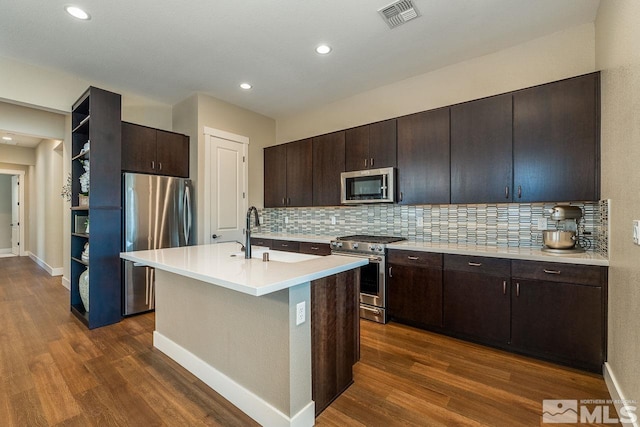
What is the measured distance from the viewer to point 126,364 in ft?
7.70

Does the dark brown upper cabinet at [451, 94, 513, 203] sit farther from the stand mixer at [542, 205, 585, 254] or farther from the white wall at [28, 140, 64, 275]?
the white wall at [28, 140, 64, 275]

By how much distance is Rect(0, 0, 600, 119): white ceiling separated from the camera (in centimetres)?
234

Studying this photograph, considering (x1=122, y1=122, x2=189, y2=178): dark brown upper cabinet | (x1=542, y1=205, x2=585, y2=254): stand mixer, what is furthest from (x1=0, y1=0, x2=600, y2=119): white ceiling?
(x1=542, y1=205, x2=585, y2=254): stand mixer

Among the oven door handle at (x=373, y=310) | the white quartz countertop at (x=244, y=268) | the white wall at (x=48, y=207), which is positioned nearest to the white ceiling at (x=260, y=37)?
the white quartz countertop at (x=244, y=268)

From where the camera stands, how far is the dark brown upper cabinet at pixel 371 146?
3.46m

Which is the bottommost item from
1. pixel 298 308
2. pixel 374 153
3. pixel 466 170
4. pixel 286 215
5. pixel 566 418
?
pixel 566 418

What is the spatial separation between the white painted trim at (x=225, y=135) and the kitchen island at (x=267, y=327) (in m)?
2.35

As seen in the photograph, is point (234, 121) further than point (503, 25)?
Yes

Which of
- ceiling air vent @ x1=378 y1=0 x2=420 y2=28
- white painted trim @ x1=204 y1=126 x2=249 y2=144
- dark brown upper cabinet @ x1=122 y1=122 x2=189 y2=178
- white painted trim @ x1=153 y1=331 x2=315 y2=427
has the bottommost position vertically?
white painted trim @ x1=153 y1=331 x2=315 y2=427

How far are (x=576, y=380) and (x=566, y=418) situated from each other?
0.55 m

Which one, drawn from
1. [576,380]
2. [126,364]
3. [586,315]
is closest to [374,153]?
[586,315]

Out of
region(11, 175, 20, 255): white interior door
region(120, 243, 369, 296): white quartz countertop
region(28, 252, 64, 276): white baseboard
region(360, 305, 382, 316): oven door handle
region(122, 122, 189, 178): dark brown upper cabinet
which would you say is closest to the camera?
region(120, 243, 369, 296): white quartz countertop

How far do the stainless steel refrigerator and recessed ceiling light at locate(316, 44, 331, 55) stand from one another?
2398 mm

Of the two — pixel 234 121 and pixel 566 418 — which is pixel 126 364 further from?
pixel 234 121
